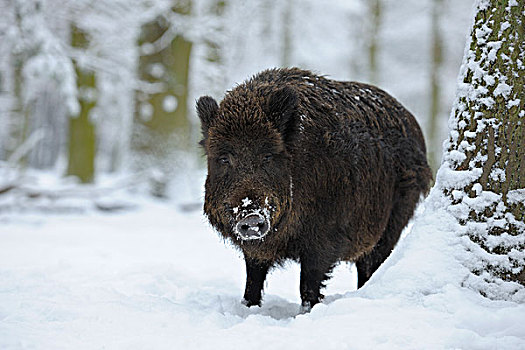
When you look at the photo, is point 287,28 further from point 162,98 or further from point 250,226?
point 250,226

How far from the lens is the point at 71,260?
583cm

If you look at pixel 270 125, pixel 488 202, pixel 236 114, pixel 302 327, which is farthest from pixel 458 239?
pixel 236 114

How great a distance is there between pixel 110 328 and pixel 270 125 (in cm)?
192

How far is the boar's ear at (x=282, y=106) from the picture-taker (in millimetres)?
4008

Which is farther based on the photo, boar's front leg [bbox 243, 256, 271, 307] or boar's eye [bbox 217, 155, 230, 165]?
boar's front leg [bbox 243, 256, 271, 307]

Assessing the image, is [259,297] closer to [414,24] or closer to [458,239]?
[458,239]

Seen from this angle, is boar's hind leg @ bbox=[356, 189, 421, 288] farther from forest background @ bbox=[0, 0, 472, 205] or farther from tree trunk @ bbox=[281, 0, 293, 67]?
tree trunk @ bbox=[281, 0, 293, 67]

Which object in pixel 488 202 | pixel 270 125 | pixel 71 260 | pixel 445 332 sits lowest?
pixel 71 260

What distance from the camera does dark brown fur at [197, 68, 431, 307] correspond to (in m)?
3.93

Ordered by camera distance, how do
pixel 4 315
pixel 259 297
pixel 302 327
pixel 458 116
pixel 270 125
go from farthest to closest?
pixel 259 297 < pixel 270 125 < pixel 458 116 < pixel 4 315 < pixel 302 327

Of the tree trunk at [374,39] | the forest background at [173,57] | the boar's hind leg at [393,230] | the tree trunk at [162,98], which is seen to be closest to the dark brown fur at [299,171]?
the boar's hind leg at [393,230]

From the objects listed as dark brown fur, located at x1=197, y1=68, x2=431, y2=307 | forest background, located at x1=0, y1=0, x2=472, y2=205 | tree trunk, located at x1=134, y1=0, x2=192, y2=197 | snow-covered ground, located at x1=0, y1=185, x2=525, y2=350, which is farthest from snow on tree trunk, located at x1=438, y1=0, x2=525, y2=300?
tree trunk, located at x1=134, y1=0, x2=192, y2=197

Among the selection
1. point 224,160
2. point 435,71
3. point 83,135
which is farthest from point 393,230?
point 435,71

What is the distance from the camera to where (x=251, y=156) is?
3.90m
